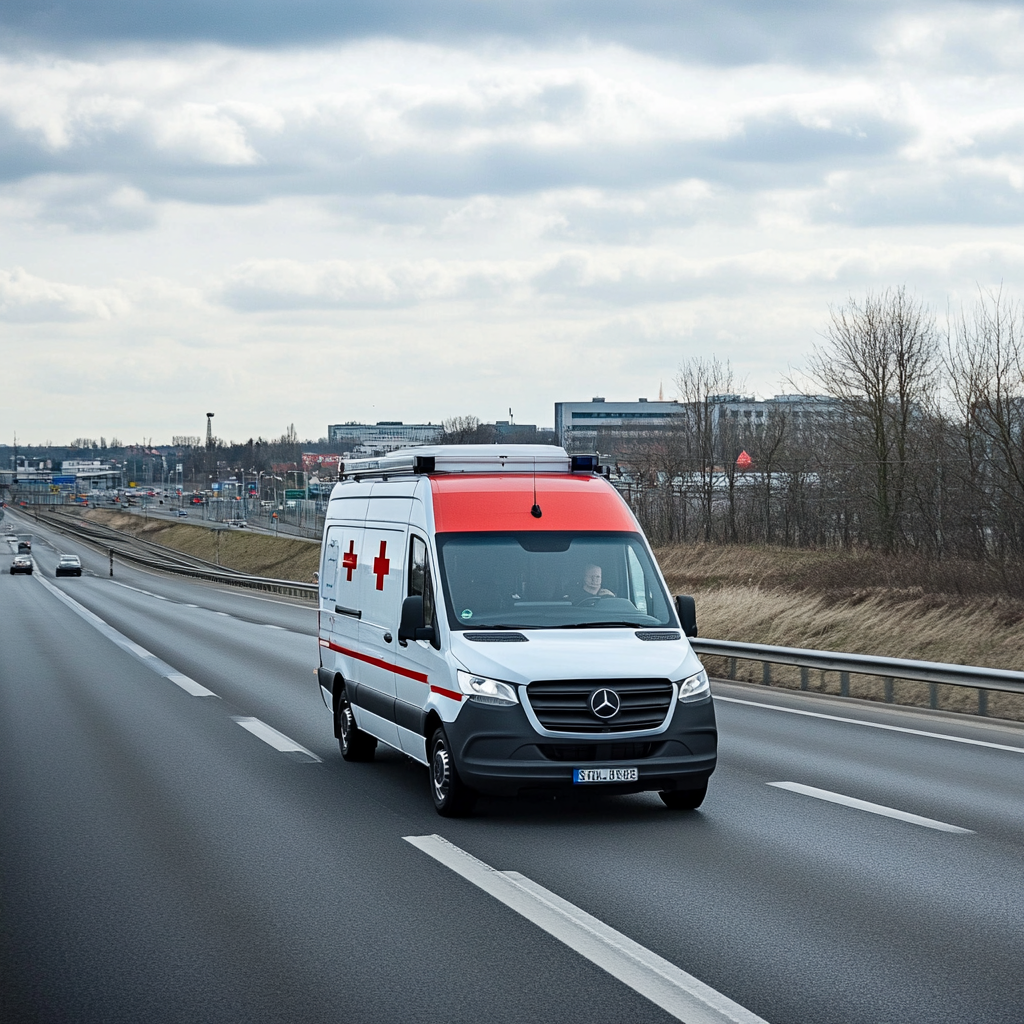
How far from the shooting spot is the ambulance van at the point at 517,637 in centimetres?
868

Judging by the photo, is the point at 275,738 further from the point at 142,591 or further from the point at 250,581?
the point at 142,591

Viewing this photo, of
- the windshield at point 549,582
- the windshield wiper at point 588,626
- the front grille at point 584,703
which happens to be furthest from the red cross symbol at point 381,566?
the front grille at point 584,703

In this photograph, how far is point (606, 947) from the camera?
237 inches

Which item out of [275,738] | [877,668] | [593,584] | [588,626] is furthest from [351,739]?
[877,668]

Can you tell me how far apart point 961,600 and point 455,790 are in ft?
53.0

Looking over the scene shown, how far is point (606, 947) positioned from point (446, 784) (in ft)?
10.6

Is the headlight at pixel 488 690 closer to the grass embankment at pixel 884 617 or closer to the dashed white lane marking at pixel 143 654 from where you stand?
the grass embankment at pixel 884 617

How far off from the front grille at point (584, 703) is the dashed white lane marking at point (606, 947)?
1.07m

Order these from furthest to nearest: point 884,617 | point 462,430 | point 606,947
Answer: point 462,430, point 884,617, point 606,947

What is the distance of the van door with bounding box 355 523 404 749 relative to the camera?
10.4 meters

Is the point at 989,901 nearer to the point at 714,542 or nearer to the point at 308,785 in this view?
the point at 308,785

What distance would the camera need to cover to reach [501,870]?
7.64m

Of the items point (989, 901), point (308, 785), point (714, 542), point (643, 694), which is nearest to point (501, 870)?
point (643, 694)

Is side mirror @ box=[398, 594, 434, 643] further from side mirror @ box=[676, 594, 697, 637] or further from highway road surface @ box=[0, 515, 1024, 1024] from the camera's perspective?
side mirror @ box=[676, 594, 697, 637]
